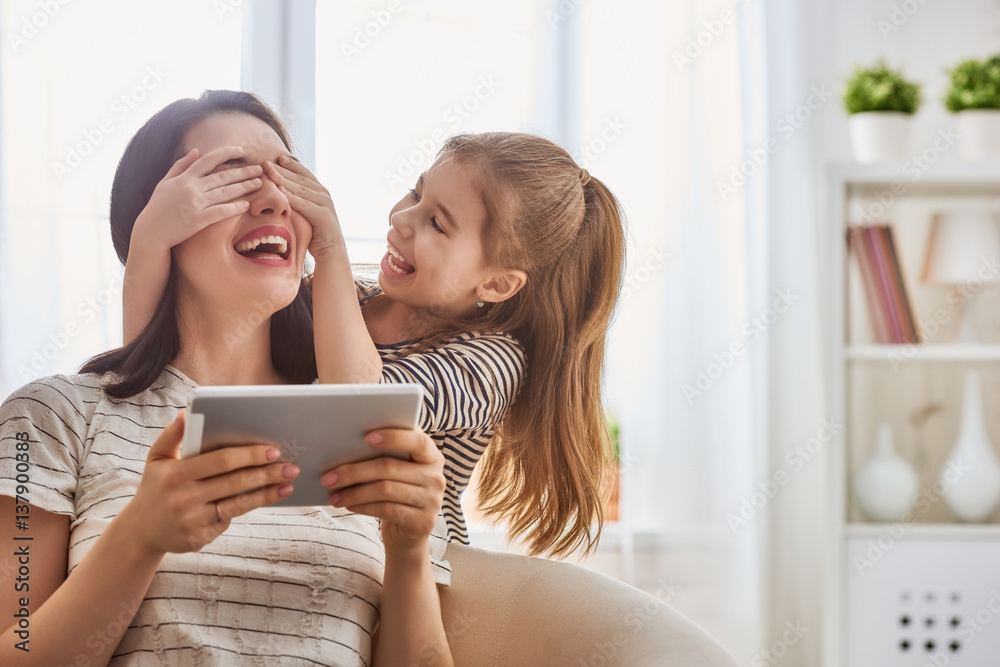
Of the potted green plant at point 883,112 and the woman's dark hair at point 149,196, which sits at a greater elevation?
the potted green plant at point 883,112

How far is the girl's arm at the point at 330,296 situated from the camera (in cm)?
114

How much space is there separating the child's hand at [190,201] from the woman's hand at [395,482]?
1.37 feet

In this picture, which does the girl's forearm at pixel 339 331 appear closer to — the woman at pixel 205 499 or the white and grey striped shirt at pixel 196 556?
the woman at pixel 205 499

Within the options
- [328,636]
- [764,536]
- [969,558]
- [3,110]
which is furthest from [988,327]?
[3,110]

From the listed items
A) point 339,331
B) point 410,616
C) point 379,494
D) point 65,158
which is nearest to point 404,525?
point 379,494

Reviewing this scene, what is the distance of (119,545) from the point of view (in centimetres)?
91

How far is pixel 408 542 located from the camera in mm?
1055

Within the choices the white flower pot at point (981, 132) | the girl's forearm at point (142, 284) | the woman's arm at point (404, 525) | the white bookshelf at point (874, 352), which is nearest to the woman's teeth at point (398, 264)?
the girl's forearm at point (142, 284)

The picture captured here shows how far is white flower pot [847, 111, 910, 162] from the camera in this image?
94.3 inches

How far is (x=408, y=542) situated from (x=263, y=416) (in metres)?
0.33

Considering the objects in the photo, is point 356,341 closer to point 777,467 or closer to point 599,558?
point 599,558

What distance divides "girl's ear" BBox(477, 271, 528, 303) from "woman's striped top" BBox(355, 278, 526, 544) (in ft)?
0.23

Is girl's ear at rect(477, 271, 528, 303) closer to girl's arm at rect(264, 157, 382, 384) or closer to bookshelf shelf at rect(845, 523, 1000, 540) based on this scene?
girl's arm at rect(264, 157, 382, 384)

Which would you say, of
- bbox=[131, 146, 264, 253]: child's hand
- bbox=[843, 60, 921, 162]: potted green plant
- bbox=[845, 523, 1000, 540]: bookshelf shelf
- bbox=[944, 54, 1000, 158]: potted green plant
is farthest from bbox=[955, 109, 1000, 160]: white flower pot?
bbox=[131, 146, 264, 253]: child's hand
